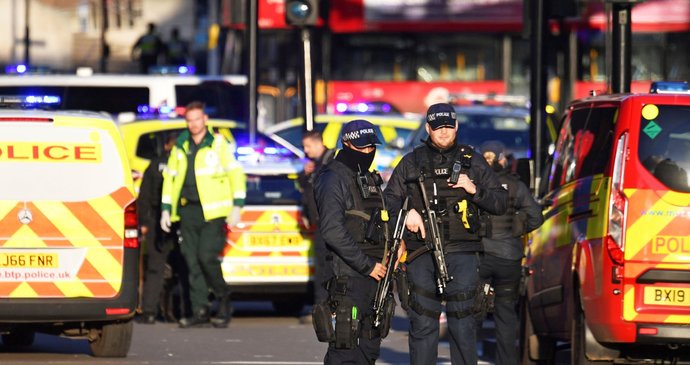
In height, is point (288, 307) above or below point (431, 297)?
below

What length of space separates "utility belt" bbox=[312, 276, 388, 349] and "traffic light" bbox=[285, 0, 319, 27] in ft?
31.2

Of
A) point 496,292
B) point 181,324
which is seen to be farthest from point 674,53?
point 496,292

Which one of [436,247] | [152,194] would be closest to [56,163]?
[436,247]

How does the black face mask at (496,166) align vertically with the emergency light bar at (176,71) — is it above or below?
below

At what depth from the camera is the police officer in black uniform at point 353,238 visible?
9.81 meters

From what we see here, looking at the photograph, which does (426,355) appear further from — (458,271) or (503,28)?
(503,28)

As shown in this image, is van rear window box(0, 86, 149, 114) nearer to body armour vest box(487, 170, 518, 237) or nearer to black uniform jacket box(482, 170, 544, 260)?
black uniform jacket box(482, 170, 544, 260)

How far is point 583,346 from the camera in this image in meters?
10.6

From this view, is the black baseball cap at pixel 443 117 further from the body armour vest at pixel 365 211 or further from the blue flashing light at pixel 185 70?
the blue flashing light at pixel 185 70

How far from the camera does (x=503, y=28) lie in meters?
37.5

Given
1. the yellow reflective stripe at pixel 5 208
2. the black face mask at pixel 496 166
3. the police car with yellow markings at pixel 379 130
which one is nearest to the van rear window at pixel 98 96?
the police car with yellow markings at pixel 379 130

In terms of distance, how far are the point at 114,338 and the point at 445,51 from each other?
2439cm

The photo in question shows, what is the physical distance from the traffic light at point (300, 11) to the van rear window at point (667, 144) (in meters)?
9.05

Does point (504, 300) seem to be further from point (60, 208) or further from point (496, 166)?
point (60, 208)
